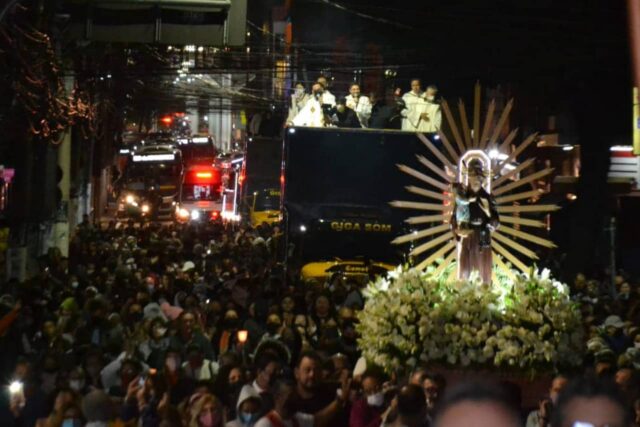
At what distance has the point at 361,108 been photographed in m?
23.2

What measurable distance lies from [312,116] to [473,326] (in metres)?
12.7

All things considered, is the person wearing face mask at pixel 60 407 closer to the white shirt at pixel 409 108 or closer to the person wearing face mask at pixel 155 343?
the person wearing face mask at pixel 155 343

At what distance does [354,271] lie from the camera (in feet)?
67.1

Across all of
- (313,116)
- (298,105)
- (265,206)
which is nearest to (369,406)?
(313,116)

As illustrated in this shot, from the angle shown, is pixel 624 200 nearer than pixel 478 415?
No

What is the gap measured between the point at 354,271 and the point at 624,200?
16.0m

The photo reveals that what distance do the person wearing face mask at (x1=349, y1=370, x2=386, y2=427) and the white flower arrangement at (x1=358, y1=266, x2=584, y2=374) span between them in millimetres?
1021

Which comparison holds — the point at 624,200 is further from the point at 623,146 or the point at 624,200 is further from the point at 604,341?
the point at 604,341

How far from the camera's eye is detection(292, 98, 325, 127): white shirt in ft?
72.7

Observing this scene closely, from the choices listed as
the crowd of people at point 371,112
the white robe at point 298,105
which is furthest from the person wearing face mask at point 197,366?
the white robe at point 298,105

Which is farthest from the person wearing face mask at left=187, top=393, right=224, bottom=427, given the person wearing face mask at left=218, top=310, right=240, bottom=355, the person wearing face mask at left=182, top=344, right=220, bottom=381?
the person wearing face mask at left=218, top=310, right=240, bottom=355

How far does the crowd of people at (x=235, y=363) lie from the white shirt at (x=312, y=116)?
10.7ft

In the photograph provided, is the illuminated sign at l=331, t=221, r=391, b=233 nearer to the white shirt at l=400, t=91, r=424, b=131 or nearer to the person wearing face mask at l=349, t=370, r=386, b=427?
the white shirt at l=400, t=91, r=424, b=131

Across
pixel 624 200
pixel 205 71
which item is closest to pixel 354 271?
pixel 205 71
